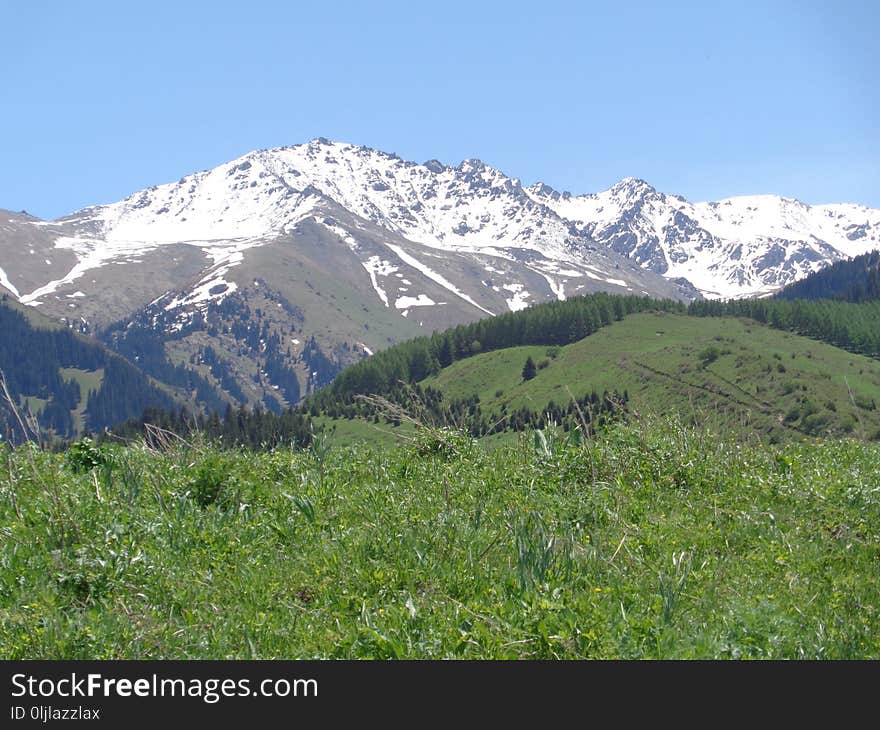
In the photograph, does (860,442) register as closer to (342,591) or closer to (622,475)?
(622,475)

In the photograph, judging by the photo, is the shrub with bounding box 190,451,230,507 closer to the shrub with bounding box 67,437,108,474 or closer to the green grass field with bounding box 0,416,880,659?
the green grass field with bounding box 0,416,880,659

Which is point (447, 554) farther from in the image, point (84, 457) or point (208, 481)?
point (84, 457)

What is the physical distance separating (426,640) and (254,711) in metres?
1.70

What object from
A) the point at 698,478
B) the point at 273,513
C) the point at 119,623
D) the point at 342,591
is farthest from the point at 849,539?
the point at 119,623

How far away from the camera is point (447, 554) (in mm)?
9828

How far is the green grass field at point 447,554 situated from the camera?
7.92m

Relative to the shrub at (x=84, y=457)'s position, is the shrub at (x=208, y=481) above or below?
below

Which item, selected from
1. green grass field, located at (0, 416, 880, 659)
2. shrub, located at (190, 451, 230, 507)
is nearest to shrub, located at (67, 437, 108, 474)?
green grass field, located at (0, 416, 880, 659)

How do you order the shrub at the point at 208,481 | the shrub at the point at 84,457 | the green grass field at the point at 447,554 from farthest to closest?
the shrub at the point at 84,457
the shrub at the point at 208,481
the green grass field at the point at 447,554

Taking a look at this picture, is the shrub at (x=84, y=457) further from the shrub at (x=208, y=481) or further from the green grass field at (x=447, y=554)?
the shrub at (x=208, y=481)

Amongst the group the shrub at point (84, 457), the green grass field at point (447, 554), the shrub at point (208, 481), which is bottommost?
the green grass field at point (447, 554)

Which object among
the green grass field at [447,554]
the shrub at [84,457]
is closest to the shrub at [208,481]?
the green grass field at [447,554]

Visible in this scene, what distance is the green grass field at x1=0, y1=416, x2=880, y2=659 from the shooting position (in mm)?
7922

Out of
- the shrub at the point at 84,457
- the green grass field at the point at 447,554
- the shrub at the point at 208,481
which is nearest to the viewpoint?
the green grass field at the point at 447,554
